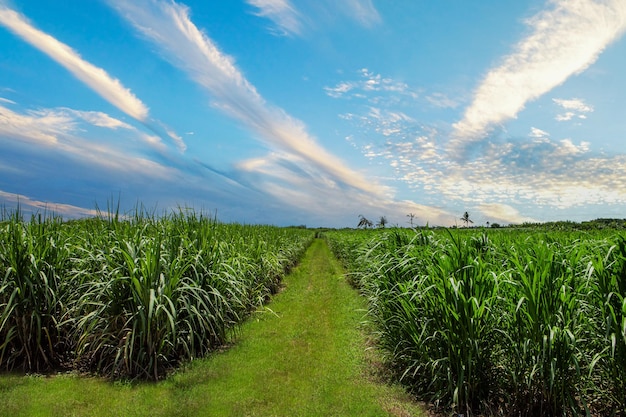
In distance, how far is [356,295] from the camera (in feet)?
34.2

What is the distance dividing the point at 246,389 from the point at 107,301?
83.0 inches

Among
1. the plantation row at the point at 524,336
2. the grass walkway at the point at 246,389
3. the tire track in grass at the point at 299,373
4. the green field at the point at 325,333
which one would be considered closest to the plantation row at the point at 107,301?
the green field at the point at 325,333

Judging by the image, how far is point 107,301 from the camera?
191 inches

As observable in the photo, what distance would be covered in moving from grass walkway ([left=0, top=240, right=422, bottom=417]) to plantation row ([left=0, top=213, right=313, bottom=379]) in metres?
0.33

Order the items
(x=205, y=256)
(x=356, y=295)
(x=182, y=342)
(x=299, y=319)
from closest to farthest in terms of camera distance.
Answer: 1. (x=182, y=342)
2. (x=205, y=256)
3. (x=299, y=319)
4. (x=356, y=295)

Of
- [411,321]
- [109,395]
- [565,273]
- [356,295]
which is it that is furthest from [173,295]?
[356,295]

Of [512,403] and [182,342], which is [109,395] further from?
[512,403]

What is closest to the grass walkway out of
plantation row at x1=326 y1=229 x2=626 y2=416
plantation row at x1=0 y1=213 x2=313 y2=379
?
plantation row at x1=0 y1=213 x2=313 y2=379

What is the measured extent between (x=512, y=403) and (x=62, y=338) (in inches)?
217

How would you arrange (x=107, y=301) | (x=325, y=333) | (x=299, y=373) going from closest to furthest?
1. (x=107, y=301)
2. (x=299, y=373)
3. (x=325, y=333)

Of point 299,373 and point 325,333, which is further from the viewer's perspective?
point 325,333

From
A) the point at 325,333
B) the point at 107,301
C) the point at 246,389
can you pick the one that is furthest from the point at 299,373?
the point at 107,301

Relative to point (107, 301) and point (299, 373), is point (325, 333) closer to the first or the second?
point (299, 373)

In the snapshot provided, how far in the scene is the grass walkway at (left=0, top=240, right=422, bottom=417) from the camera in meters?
3.93
